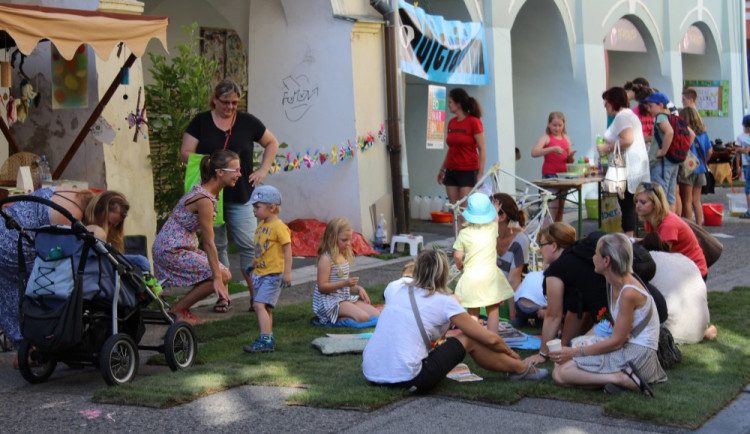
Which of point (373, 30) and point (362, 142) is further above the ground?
point (373, 30)

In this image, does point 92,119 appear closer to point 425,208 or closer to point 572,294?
point 572,294

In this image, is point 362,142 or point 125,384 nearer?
point 125,384

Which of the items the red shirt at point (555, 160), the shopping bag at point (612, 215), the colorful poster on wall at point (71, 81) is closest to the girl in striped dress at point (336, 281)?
the colorful poster on wall at point (71, 81)

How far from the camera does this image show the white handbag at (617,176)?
35.7 feet

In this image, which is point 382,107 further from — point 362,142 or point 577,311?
point 577,311

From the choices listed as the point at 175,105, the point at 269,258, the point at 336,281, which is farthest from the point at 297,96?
the point at 269,258

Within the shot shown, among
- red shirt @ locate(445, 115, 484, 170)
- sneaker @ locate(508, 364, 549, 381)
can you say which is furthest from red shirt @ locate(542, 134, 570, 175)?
sneaker @ locate(508, 364, 549, 381)

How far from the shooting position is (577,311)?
6.66 m

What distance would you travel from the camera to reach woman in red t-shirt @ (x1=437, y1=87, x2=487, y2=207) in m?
11.8

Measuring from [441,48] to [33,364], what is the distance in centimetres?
880

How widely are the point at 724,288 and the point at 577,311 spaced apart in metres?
3.57

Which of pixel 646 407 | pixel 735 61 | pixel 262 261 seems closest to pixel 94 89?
pixel 262 261

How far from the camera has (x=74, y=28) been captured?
7934 millimetres

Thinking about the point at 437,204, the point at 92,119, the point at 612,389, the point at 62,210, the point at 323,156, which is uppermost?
the point at 92,119
